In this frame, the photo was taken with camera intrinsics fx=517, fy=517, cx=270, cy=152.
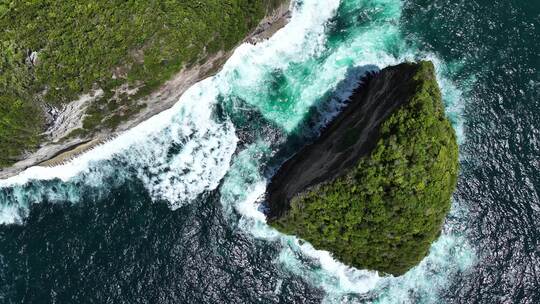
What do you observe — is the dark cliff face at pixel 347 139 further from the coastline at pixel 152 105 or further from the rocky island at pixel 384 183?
the coastline at pixel 152 105

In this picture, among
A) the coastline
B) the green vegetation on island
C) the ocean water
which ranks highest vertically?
the green vegetation on island

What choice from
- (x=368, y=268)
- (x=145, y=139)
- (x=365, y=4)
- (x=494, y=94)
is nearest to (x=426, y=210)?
(x=368, y=268)

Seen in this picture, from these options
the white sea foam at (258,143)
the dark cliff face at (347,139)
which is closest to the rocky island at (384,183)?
the dark cliff face at (347,139)

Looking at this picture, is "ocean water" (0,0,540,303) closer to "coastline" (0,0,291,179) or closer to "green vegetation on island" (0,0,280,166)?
"coastline" (0,0,291,179)

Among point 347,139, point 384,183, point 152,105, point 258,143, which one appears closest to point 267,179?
point 258,143

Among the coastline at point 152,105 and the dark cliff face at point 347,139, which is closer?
the dark cliff face at point 347,139

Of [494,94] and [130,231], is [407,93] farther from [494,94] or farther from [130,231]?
[130,231]

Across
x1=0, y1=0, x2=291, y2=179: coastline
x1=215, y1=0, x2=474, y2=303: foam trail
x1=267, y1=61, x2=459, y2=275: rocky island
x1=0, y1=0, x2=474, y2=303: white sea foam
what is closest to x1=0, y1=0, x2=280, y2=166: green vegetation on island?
x1=0, y1=0, x2=291, y2=179: coastline
